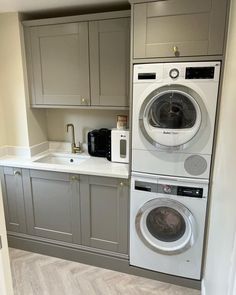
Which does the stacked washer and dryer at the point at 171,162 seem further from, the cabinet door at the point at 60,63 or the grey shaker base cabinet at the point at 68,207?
the cabinet door at the point at 60,63

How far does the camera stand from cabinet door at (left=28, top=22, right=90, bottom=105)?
224 centimetres

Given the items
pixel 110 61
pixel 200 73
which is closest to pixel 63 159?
pixel 110 61

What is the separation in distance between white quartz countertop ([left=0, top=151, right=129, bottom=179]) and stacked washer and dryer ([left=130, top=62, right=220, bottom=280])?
0.20 metres

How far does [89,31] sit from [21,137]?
49.5 inches

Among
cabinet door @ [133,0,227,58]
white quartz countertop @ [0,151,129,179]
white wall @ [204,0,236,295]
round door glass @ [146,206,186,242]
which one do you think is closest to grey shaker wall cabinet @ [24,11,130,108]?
cabinet door @ [133,0,227,58]

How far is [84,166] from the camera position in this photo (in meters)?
2.27

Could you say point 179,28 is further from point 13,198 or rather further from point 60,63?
point 13,198

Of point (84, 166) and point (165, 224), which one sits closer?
point (165, 224)

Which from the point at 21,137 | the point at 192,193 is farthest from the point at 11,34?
the point at 192,193

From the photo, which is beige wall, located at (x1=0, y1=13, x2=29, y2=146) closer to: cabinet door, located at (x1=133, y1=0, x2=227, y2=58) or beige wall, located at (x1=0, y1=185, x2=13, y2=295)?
cabinet door, located at (x1=133, y1=0, x2=227, y2=58)

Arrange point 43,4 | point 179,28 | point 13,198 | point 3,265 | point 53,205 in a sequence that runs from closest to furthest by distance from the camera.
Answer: point 3,265
point 179,28
point 43,4
point 53,205
point 13,198

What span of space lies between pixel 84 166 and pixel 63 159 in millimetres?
560

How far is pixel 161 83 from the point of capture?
1823mm

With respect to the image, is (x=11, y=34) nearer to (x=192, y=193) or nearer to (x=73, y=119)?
(x=73, y=119)
